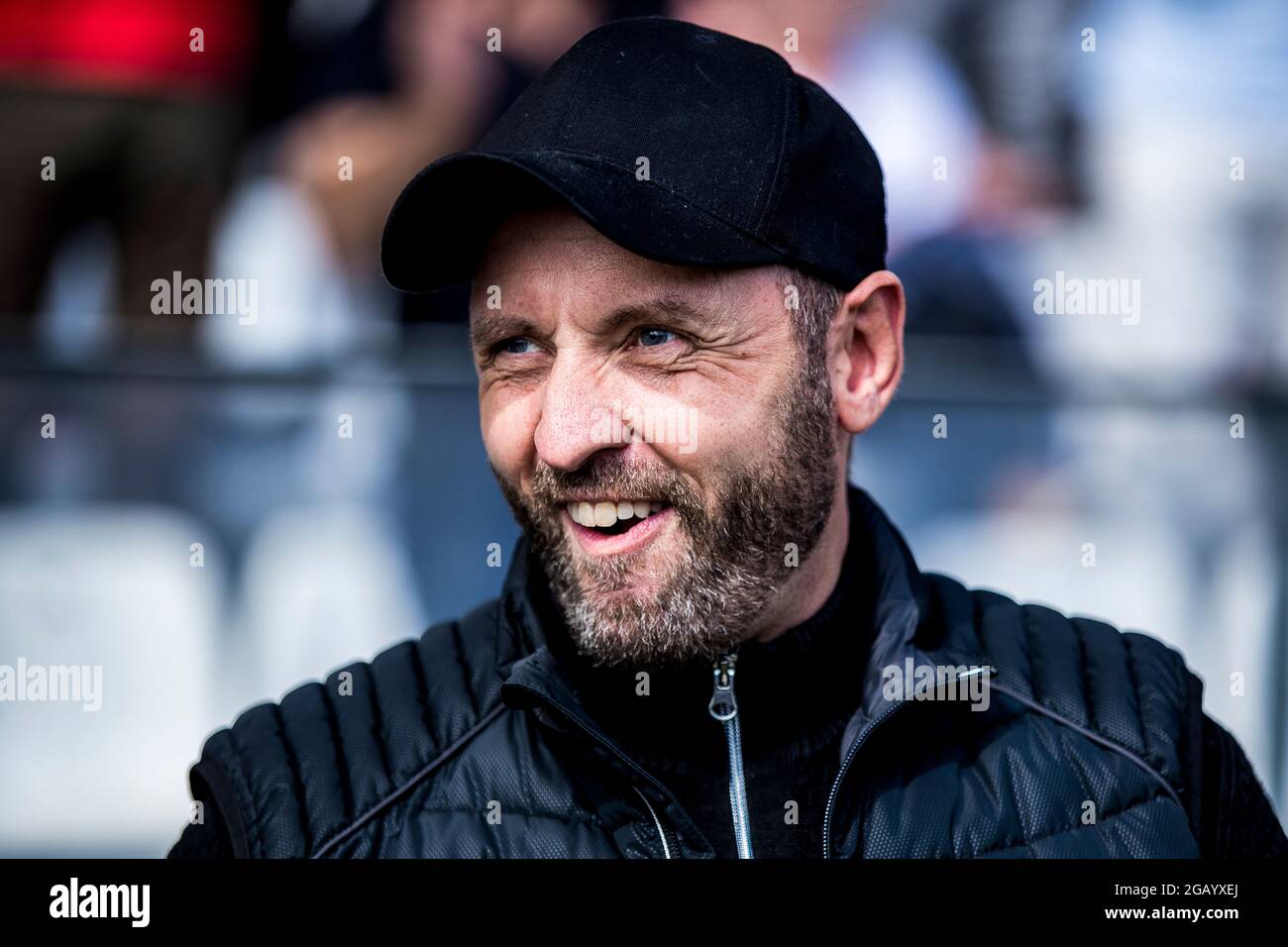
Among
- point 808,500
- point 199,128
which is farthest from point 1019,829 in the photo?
point 199,128

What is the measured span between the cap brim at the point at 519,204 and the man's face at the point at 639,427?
0.04 m

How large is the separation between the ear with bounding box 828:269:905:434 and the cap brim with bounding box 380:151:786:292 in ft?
0.61

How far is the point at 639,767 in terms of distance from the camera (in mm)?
1514

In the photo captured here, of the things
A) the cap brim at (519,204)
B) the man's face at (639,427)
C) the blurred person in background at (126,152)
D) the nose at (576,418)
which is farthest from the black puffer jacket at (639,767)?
the blurred person in background at (126,152)

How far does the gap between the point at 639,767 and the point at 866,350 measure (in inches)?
25.3

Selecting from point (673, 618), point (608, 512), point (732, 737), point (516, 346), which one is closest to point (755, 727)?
point (732, 737)

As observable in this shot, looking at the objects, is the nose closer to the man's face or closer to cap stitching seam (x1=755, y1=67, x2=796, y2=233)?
the man's face

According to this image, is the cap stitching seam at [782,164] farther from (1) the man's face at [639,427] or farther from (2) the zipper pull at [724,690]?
(2) the zipper pull at [724,690]

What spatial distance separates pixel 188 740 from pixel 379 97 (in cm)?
144

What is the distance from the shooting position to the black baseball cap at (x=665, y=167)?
153 cm

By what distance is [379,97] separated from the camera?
9.59 feet

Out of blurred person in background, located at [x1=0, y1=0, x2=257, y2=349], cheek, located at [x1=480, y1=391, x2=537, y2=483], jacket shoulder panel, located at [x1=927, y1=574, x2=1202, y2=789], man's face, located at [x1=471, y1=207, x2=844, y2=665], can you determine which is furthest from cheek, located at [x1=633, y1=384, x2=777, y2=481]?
blurred person in background, located at [x1=0, y1=0, x2=257, y2=349]

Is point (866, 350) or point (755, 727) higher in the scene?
point (866, 350)

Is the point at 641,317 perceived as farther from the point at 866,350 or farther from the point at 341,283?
the point at 341,283
